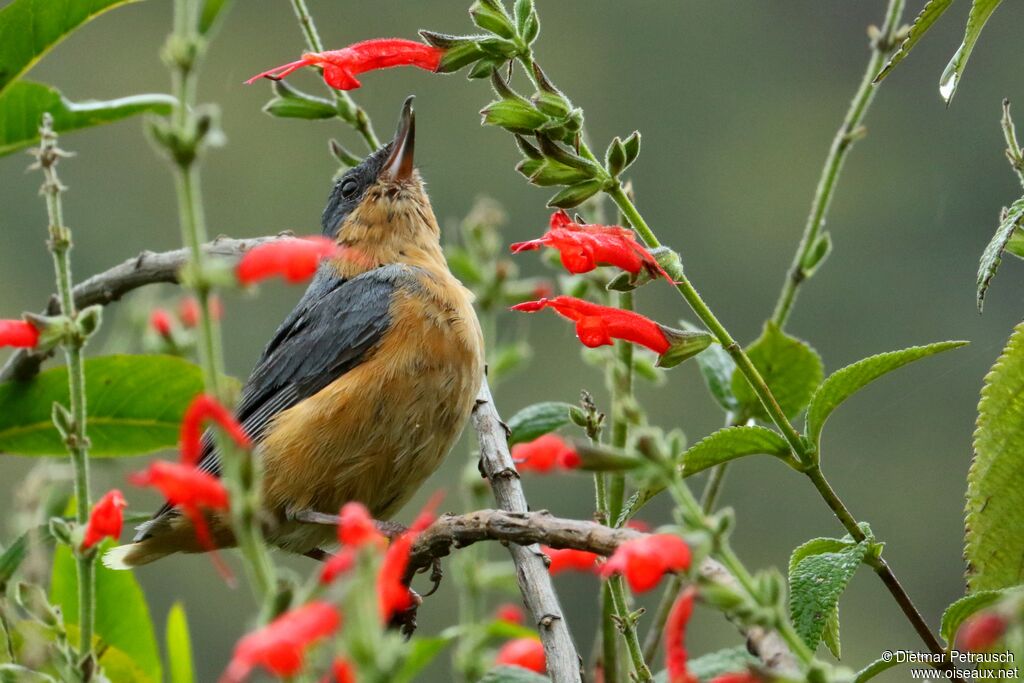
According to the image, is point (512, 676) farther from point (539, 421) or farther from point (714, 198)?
point (714, 198)

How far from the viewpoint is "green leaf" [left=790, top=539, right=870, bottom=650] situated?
1896 mm

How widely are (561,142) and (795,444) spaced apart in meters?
0.66

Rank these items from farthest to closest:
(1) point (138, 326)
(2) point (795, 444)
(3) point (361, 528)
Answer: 1. (1) point (138, 326)
2. (2) point (795, 444)
3. (3) point (361, 528)

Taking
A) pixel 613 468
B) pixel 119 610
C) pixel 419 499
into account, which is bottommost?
pixel 419 499

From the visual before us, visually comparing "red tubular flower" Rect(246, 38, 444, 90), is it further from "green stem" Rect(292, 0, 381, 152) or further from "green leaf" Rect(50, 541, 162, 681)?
"green leaf" Rect(50, 541, 162, 681)

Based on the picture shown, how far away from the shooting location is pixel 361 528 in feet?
4.20

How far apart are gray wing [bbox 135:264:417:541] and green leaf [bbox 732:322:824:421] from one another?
1627 millimetres

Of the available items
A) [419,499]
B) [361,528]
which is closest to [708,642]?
[419,499]

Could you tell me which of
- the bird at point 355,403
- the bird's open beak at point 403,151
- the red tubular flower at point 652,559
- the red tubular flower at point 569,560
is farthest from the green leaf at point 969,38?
the bird's open beak at point 403,151

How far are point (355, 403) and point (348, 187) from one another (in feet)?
4.39

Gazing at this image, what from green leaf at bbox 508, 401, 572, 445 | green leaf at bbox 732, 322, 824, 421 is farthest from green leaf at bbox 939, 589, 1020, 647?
green leaf at bbox 508, 401, 572, 445

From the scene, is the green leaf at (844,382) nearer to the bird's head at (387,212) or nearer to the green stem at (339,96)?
the green stem at (339,96)

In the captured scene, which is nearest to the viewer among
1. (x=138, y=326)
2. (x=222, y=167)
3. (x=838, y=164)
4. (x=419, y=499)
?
(x=838, y=164)

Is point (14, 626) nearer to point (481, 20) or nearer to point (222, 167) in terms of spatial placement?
point (481, 20)
